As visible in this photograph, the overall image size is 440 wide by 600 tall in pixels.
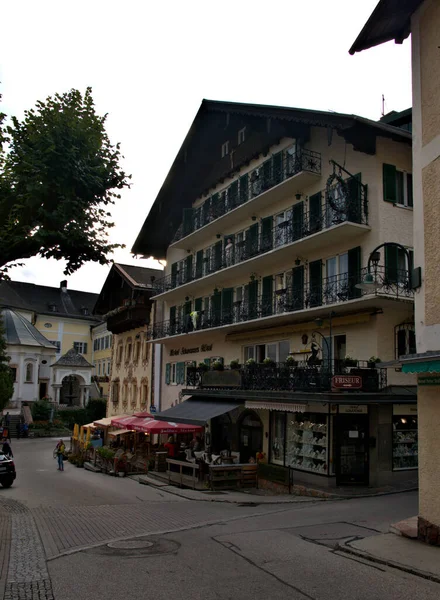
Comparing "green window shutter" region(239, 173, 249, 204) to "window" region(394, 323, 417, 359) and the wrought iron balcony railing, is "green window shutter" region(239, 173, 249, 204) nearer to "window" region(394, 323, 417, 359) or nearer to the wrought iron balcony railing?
the wrought iron balcony railing

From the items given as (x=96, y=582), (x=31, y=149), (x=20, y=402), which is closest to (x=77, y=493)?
(x=96, y=582)

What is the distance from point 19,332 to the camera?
2835 inches

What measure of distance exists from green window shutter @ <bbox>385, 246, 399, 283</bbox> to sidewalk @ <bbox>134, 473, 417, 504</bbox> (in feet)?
22.9

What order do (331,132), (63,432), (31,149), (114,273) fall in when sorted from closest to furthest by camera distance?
(31,149) < (331,132) < (114,273) < (63,432)

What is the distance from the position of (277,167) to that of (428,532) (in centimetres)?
1850

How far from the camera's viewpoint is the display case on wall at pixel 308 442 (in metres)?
20.8

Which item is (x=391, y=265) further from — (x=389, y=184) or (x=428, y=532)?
(x=428, y=532)

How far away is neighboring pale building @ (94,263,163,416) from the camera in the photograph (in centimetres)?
4072

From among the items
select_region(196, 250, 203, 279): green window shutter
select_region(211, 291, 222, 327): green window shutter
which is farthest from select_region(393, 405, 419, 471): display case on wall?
select_region(196, 250, 203, 279): green window shutter

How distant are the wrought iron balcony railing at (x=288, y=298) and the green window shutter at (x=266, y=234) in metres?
1.99

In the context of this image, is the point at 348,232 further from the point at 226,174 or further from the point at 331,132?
the point at 226,174

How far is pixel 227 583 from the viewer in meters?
9.07

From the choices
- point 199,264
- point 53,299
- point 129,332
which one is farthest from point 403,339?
point 53,299

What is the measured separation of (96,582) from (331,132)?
62.5 feet
